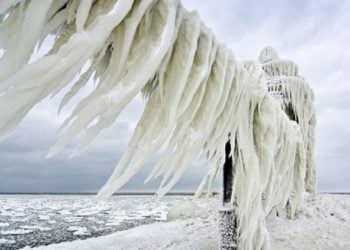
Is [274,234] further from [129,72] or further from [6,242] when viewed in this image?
[129,72]

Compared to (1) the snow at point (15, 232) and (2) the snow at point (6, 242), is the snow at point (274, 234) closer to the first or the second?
(2) the snow at point (6, 242)

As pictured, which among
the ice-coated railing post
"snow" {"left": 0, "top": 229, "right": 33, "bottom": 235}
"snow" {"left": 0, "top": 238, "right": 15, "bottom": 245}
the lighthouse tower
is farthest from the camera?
the lighthouse tower

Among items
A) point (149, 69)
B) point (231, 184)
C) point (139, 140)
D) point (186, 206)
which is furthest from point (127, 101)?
point (186, 206)

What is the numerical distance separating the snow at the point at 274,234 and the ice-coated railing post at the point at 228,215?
1720 mm

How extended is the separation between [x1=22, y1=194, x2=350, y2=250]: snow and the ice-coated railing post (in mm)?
1720

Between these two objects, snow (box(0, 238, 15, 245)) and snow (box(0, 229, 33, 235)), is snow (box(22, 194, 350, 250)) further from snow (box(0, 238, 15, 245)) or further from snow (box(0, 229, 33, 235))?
snow (box(0, 229, 33, 235))

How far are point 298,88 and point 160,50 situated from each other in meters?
7.63

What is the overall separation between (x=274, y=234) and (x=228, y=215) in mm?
2617

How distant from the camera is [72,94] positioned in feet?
3.94

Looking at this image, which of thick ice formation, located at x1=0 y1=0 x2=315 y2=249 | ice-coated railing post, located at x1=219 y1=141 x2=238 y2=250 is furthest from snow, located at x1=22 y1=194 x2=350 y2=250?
thick ice formation, located at x1=0 y1=0 x2=315 y2=249

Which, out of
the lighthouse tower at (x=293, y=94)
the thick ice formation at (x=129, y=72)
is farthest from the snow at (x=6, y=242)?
the lighthouse tower at (x=293, y=94)

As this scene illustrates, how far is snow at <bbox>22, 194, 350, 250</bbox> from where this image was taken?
17.0ft

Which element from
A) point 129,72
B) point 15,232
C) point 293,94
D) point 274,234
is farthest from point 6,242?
point 293,94

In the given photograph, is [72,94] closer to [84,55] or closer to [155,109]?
[84,55]
